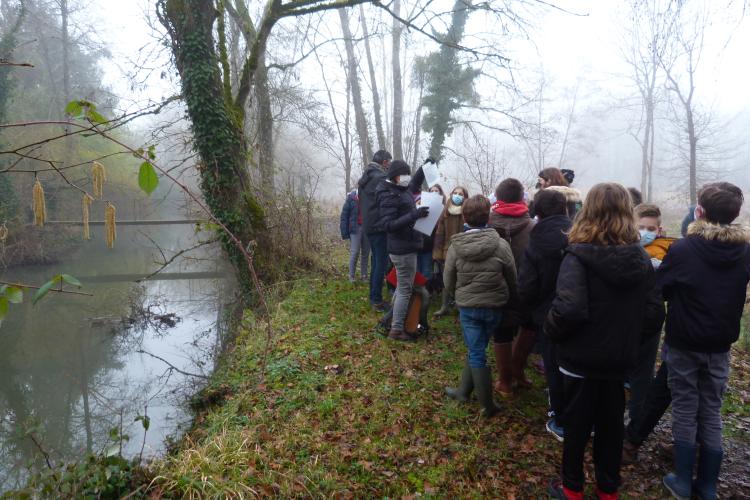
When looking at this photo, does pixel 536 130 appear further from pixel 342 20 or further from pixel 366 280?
pixel 366 280

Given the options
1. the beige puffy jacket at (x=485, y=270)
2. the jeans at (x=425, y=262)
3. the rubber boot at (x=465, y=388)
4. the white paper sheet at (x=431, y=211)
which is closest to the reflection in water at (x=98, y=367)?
the rubber boot at (x=465, y=388)

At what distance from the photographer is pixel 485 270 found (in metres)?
3.81

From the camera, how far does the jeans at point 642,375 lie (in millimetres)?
3613

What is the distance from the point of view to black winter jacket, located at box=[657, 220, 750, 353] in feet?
9.00

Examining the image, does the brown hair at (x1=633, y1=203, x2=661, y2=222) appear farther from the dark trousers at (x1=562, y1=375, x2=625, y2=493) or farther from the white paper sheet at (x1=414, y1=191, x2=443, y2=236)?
the white paper sheet at (x1=414, y1=191, x2=443, y2=236)

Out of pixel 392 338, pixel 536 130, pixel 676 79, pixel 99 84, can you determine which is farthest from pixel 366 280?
pixel 99 84

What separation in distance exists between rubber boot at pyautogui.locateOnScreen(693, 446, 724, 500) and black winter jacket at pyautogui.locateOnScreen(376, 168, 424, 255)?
10.6 ft

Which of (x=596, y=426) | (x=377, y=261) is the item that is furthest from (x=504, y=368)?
(x=377, y=261)

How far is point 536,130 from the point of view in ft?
52.9

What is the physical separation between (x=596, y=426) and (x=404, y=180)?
3412 mm

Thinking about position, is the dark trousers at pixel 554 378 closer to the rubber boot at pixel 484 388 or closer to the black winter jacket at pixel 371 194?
the rubber boot at pixel 484 388

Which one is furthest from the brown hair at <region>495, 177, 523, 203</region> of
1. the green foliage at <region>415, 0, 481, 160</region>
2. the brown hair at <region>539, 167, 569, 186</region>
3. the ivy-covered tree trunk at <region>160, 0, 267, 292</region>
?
the green foliage at <region>415, 0, 481, 160</region>

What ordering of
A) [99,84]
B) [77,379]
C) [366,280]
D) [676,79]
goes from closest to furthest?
1. [77,379]
2. [366,280]
3. [676,79]
4. [99,84]

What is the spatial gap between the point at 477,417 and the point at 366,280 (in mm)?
4778
